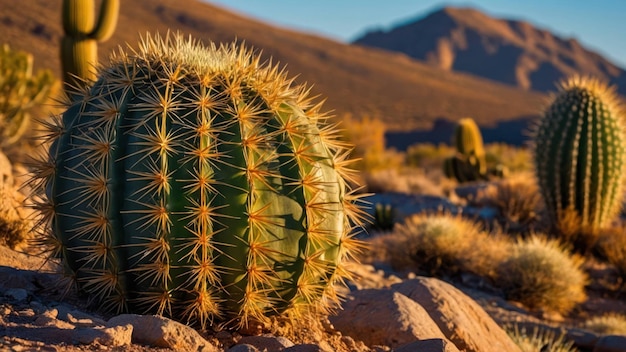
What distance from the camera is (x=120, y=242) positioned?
3.58 meters

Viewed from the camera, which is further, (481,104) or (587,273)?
(481,104)

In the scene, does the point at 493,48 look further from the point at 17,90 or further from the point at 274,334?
the point at 274,334

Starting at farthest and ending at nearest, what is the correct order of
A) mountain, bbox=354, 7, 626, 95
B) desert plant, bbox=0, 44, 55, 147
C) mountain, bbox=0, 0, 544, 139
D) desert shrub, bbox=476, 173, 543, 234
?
mountain, bbox=354, 7, 626, 95, mountain, bbox=0, 0, 544, 139, desert plant, bbox=0, 44, 55, 147, desert shrub, bbox=476, 173, 543, 234

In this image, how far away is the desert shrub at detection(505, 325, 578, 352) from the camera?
18.7ft

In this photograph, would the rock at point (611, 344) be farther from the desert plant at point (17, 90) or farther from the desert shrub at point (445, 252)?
the desert plant at point (17, 90)

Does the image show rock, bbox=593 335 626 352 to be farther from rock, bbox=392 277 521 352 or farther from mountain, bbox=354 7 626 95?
mountain, bbox=354 7 626 95

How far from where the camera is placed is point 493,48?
140 meters

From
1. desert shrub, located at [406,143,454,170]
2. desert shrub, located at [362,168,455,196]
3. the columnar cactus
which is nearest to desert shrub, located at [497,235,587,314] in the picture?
the columnar cactus

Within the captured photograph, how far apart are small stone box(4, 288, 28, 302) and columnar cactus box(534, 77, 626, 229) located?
7.75 m

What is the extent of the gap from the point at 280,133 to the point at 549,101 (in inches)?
301

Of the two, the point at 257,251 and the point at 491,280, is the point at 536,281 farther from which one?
the point at 257,251

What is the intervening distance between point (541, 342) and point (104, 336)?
4187 millimetres

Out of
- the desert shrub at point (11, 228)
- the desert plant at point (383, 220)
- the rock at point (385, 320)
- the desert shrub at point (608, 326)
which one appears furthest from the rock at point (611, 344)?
the desert plant at point (383, 220)

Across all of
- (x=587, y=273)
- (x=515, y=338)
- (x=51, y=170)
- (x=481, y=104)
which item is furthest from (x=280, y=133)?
(x=481, y=104)
